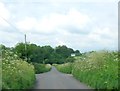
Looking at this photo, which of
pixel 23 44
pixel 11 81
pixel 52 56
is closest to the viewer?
pixel 11 81

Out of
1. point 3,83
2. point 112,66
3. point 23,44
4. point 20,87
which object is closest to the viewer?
point 3,83

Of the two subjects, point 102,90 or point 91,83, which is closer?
point 102,90

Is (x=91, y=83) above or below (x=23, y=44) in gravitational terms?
below

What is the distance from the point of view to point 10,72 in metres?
21.0

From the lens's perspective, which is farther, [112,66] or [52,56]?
[52,56]

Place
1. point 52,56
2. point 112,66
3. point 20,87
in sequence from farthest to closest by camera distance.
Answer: point 52,56
point 112,66
point 20,87

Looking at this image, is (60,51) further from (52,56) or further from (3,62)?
(3,62)

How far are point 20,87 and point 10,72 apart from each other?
3.05ft

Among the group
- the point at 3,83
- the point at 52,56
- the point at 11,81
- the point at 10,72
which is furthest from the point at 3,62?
the point at 52,56

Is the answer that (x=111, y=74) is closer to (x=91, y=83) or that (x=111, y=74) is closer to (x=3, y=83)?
(x=91, y=83)

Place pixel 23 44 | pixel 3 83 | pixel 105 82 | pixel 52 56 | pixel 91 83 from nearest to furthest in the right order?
pixel 3 83, pixel 105 82, pixel 91 83, pixel 23 44, pixel 52 56

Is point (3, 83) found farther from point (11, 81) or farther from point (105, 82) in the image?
point (105, 82)

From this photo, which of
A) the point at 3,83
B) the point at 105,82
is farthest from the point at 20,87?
the point at 105,82

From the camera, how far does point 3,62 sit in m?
22.2
